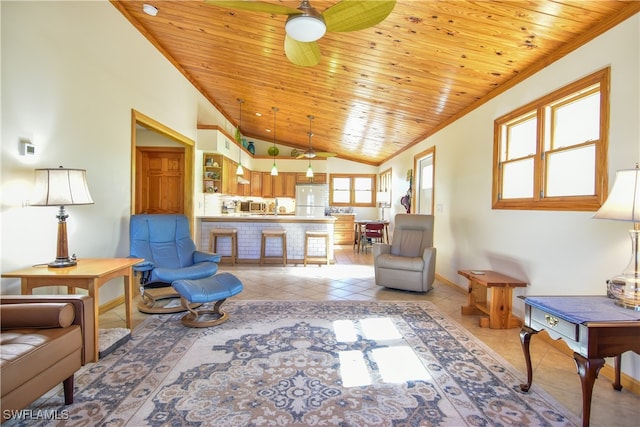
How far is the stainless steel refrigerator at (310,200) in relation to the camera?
820cm

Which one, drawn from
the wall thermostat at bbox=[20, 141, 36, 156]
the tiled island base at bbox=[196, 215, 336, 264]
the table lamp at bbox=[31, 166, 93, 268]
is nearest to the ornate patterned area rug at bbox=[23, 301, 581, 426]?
the table lamp at bbox=[31, 166, 93, 268]

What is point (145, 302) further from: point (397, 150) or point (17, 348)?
point (397, 150)

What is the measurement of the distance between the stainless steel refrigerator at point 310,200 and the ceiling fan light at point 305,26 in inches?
247

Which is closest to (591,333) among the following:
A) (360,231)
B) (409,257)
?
(409,257)

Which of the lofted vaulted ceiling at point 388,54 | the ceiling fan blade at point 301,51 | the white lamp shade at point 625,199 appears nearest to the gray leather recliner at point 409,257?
the lofted vaulted ceiling at point 388,54

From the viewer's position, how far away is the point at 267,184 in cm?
887

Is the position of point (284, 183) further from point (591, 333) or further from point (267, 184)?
point (591, 333)

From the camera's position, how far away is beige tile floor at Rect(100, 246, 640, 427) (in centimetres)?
179

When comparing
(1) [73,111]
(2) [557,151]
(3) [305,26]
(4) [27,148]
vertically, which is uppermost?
(3) [305,26]

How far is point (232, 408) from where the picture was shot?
1.69 m

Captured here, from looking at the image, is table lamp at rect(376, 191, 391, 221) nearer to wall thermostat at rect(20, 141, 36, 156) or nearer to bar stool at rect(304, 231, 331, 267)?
bar stool at rect(304, 231, 331, 267)

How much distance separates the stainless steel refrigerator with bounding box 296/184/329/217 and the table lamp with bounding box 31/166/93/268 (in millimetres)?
6004

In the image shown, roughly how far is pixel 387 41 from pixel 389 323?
9.00 feet

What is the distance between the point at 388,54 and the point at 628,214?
7.97ft
